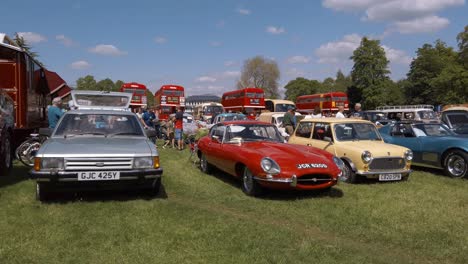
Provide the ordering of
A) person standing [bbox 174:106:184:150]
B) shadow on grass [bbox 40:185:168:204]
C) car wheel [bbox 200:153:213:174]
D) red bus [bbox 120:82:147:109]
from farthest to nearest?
red bus [bbox 120:82:147:109]
person standing [bbox 174:106:184:150]
car wheel [bbox 200:153:213:174]
shadow on grass [bbox 40:185:168:204]

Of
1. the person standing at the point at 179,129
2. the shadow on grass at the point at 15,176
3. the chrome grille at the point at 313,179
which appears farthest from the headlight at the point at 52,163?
the person standing at the point at 179,129

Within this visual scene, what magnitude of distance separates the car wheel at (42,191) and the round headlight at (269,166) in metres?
3.59

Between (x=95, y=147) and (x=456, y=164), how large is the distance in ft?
27.9

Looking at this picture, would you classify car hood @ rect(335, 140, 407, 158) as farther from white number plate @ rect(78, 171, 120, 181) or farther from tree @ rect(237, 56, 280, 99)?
tree @ rect(237, 56, 280, 99)

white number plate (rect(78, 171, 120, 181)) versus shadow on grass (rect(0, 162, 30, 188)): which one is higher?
white number plate (rect(78, 171, 120, 181))

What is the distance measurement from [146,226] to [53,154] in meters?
1.94

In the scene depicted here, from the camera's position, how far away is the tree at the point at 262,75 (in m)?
85.0

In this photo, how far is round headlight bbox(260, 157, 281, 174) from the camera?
6.95 metres

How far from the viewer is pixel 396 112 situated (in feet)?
97.8

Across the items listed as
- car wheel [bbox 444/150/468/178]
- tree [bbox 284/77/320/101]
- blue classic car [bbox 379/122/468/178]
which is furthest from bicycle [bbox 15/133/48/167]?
tree [bbox 284/77/320/101]

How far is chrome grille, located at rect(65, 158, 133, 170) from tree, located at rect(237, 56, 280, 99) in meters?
79.2

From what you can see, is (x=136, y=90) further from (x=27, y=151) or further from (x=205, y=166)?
(x=205, y=166)

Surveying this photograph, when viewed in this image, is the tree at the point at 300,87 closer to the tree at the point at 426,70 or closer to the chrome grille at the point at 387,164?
the tree at the point at 426,70

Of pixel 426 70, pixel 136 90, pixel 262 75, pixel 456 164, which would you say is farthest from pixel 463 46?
pixel 456 164
